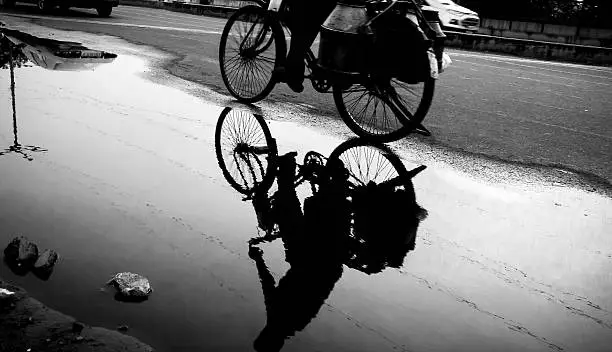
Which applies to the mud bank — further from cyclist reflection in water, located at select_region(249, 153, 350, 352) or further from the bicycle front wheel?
the bicycle front wheel

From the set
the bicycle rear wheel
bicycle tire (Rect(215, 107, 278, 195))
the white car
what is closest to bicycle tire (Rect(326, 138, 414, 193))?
bicycle tire (Rect(215, 107, 278, 195))

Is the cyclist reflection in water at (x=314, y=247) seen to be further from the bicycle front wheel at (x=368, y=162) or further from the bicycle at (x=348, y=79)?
the bicycle at (x=348, y=79)

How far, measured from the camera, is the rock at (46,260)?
10.0 ft

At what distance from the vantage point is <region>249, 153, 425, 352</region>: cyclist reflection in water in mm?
2857

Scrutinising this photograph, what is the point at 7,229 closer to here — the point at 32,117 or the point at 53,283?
the point at 53,283

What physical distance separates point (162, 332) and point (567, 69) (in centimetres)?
1591

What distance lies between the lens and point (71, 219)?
3721 millimetres

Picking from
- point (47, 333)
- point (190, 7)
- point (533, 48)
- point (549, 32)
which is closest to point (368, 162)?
point (47, 333)

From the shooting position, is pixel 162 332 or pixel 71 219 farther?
pixel 71 219

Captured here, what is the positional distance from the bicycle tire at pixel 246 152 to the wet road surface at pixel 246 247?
0.34 feet

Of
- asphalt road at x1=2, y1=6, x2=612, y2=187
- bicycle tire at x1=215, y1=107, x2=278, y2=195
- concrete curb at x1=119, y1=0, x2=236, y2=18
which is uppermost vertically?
concrete curb at x1=119, y1=0, x2=236, y2=18

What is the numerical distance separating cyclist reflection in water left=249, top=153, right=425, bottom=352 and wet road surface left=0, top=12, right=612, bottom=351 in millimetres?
57

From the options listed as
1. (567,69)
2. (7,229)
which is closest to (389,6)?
(7,229)

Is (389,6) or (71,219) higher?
(389,6)
